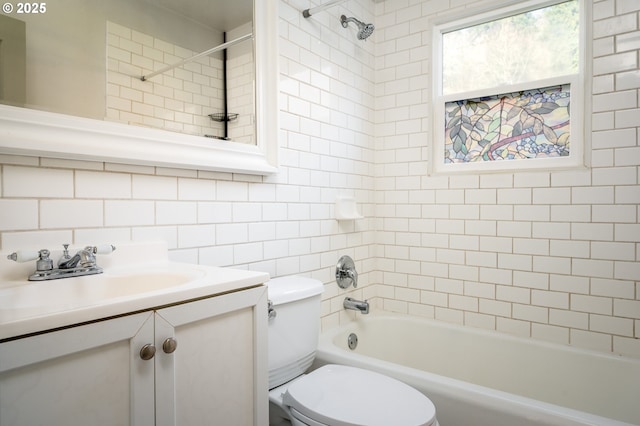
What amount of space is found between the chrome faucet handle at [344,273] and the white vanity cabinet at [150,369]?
49.7 inches

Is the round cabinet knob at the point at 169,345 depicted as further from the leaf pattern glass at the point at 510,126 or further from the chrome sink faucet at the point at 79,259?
the leaf pattern glass at the point at 510,126

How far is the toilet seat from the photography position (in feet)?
4.12

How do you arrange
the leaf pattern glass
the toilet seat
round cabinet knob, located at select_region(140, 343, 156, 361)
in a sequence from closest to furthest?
1. round cabinet knob, located at select_region(140, 343, 156, 361)
2. the toilet seat
3. the leaf pattern glass

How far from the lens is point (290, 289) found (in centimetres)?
165

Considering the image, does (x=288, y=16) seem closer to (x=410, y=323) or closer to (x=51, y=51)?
(x=51, y=51)

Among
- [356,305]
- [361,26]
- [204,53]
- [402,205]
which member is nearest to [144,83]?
[204,53]

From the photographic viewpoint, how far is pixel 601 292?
202cm

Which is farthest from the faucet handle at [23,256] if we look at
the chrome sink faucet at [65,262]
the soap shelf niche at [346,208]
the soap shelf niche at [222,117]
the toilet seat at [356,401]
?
the soap shelf niche at [346,208]

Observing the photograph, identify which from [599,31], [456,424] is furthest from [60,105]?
[599,31]

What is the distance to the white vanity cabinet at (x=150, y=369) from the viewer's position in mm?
695

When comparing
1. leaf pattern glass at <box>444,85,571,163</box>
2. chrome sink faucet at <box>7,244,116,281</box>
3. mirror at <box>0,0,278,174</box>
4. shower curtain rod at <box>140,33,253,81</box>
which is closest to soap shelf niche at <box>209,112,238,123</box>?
mirror at <box>0,0,278,174</box>

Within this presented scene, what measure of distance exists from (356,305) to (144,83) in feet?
5.38

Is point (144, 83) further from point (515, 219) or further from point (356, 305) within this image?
point (515, 219)

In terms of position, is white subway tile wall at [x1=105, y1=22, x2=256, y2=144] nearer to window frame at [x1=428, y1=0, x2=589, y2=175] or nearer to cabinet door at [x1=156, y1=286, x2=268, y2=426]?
cabinet door at [x1=156, y1=286, x2=268, y2=426]
